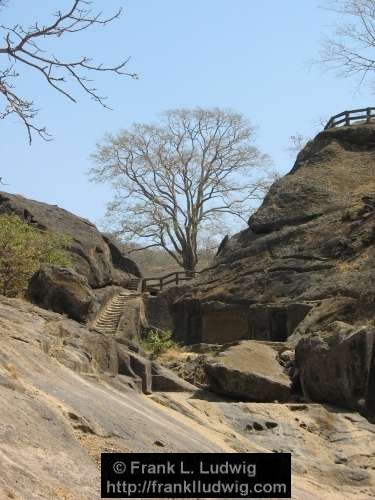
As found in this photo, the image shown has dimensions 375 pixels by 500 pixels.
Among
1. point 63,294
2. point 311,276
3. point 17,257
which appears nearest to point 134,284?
point 311,276

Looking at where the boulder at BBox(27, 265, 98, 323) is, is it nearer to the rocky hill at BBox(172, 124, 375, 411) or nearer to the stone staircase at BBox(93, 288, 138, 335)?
the rocky hill at BBox(172, 124, 375, 411)

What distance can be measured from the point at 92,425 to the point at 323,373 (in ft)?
23.6

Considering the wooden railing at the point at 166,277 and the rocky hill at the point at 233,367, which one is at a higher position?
the wooden railing at the point at 166,277

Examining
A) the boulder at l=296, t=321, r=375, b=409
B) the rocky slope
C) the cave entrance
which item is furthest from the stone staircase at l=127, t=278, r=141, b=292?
the rocky slope

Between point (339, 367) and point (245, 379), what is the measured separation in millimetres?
1641

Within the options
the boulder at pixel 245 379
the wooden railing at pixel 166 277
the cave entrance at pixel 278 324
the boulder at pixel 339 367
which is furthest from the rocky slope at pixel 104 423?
the wooden railing at pixel 166 277

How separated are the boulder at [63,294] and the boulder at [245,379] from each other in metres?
2.81

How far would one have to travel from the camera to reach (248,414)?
42.8ft

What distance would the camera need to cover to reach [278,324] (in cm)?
2534

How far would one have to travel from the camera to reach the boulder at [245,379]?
14492 millimetres

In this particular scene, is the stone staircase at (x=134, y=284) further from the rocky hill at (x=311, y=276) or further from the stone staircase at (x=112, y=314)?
the rocky hill at (x=311, y=276)

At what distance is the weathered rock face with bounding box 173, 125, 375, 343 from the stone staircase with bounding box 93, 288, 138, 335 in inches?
143

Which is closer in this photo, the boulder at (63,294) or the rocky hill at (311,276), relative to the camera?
the rocky hill at (311,276)

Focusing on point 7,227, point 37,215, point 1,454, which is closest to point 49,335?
point 1,454
